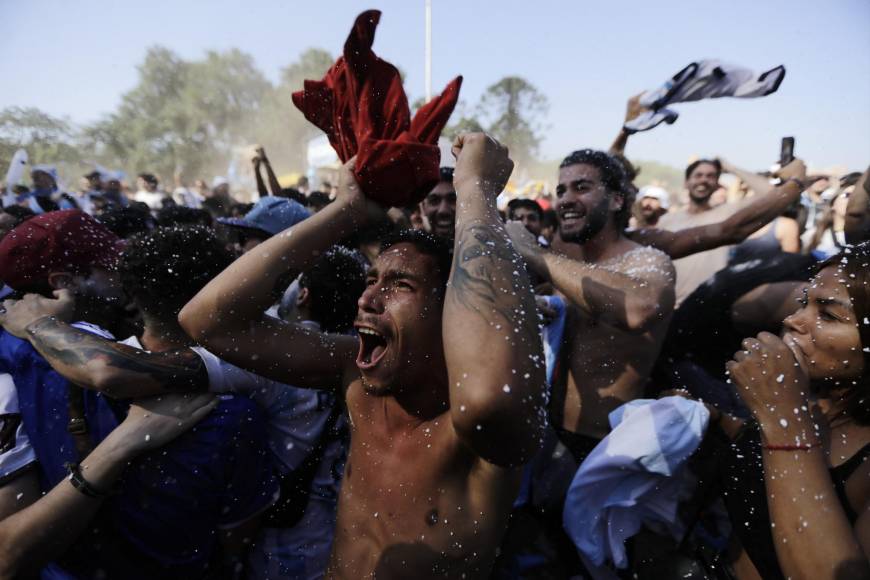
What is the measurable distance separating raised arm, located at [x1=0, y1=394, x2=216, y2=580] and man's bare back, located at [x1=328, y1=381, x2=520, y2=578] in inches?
28.5

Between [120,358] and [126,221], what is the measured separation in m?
2.65

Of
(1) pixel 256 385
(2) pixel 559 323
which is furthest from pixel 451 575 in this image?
(2) pixel 559 323

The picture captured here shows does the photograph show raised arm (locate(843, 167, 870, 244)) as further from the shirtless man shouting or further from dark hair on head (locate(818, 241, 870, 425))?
the shirtless man shouting

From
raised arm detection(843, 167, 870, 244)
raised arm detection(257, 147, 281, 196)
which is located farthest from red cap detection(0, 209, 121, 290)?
raised arm detection(843, 167, 870, 244)

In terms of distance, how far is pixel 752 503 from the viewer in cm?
165

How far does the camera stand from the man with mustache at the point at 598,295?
2.30 metres

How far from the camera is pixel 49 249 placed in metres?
2.18

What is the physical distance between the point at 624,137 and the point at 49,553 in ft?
13.6

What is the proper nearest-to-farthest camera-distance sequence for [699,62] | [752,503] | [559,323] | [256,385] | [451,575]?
[451,575], [752,503], [256,385], [559,323], [699,62]

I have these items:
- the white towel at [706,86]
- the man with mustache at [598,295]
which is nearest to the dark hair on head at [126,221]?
the man with mustache at [598,295]

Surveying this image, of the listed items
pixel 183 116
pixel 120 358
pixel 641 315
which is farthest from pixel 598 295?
pixel 183 116

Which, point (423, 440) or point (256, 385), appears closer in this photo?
point (423, 440)

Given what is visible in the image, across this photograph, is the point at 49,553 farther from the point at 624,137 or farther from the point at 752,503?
the point at 624,137

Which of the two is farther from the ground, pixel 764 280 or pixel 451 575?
pixel 764 280
